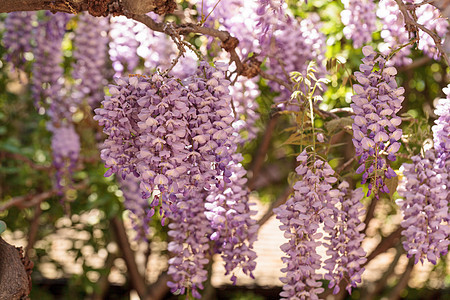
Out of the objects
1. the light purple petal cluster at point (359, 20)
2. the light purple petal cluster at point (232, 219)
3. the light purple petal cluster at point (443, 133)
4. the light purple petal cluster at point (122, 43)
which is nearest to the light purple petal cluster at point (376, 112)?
the light purple petal cluster at point (443, 133)

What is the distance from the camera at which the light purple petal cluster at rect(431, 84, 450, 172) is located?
5.18 feet

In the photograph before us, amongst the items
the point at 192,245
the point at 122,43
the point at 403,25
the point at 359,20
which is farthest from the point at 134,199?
the point at 403,25

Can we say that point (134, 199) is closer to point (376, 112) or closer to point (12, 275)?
point (12, 275)

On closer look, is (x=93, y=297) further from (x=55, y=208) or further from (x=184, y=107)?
(x=184, y=107)

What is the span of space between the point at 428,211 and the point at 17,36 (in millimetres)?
1845

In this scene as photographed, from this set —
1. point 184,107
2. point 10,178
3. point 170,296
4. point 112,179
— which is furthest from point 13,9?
point 170,296

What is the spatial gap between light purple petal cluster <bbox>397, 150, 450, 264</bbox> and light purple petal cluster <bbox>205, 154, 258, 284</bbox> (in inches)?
16.8

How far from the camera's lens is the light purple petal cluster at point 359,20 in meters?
2.38

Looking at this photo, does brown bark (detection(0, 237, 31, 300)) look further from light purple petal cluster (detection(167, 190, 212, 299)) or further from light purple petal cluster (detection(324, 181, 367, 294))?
light purple petal cluster (detection(324, 181, 367, 294))

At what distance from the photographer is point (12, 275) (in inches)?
62.2

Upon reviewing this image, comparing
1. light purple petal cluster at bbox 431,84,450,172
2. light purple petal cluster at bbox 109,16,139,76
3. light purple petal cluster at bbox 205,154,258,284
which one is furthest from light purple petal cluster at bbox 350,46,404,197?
light purple petal cluster at bbox 109,16,139,76

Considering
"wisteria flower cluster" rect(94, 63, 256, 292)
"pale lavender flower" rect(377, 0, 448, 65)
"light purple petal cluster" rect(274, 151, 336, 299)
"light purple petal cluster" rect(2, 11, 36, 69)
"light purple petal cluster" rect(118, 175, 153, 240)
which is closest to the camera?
"wisteria flower cluster" rect(94, 63, 256, 292)

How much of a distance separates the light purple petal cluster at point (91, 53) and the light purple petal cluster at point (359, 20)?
1.11 meters

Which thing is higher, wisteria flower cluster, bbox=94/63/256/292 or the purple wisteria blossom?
the purple wisteria blossom
